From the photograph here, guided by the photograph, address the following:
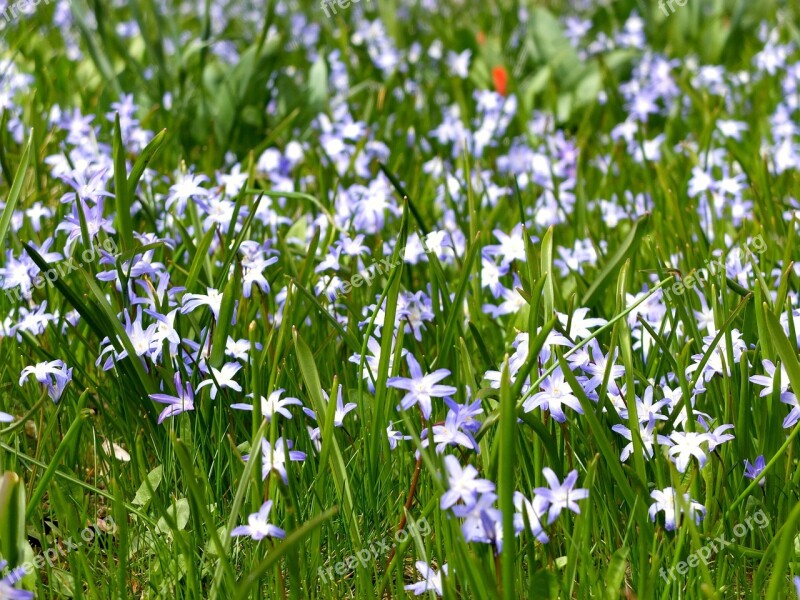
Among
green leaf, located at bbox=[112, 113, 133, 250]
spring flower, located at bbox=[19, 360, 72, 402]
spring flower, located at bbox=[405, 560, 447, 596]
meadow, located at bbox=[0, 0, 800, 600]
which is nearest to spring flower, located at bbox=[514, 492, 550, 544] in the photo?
meadow, located at bbox=[0, 0, 800, 600]

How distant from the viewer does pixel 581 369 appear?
2184 millimetres

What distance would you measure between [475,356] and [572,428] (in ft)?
2.13

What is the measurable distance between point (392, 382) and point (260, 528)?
0.38 meters

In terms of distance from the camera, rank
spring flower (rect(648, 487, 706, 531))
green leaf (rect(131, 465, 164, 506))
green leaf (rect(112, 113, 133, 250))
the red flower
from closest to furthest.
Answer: spring flower (rect(648, 487, 706, 531)), green leaf (rect(131, 465, 164, 506)), green leaf (rect(112, 113, 133, 250)), the red flower

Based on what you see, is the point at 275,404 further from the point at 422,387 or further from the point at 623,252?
the point at 623,252

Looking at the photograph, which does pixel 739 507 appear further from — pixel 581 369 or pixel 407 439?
pixel 407 439

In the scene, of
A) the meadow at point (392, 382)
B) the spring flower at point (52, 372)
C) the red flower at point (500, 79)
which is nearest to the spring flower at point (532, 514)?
the meadow at point (392, 382)

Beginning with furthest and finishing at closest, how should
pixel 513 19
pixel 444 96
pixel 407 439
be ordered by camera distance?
pixel 513 19 < pixel 444 96 < pixel 407 439

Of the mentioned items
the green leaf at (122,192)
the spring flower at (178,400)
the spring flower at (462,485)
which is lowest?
the spring flower at (462,485)

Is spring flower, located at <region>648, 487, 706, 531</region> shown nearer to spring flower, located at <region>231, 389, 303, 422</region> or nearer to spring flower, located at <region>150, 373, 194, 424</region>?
spring flower, located at <region>231, 389, 303, 422</region>

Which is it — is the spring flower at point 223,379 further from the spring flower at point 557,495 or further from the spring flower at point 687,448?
the spring flower at point 687,448

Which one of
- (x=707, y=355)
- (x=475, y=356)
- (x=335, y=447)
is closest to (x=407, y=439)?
(x=335, y=447)

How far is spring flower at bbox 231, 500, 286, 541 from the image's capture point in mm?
1748

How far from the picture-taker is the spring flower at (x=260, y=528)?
5.74 ft
